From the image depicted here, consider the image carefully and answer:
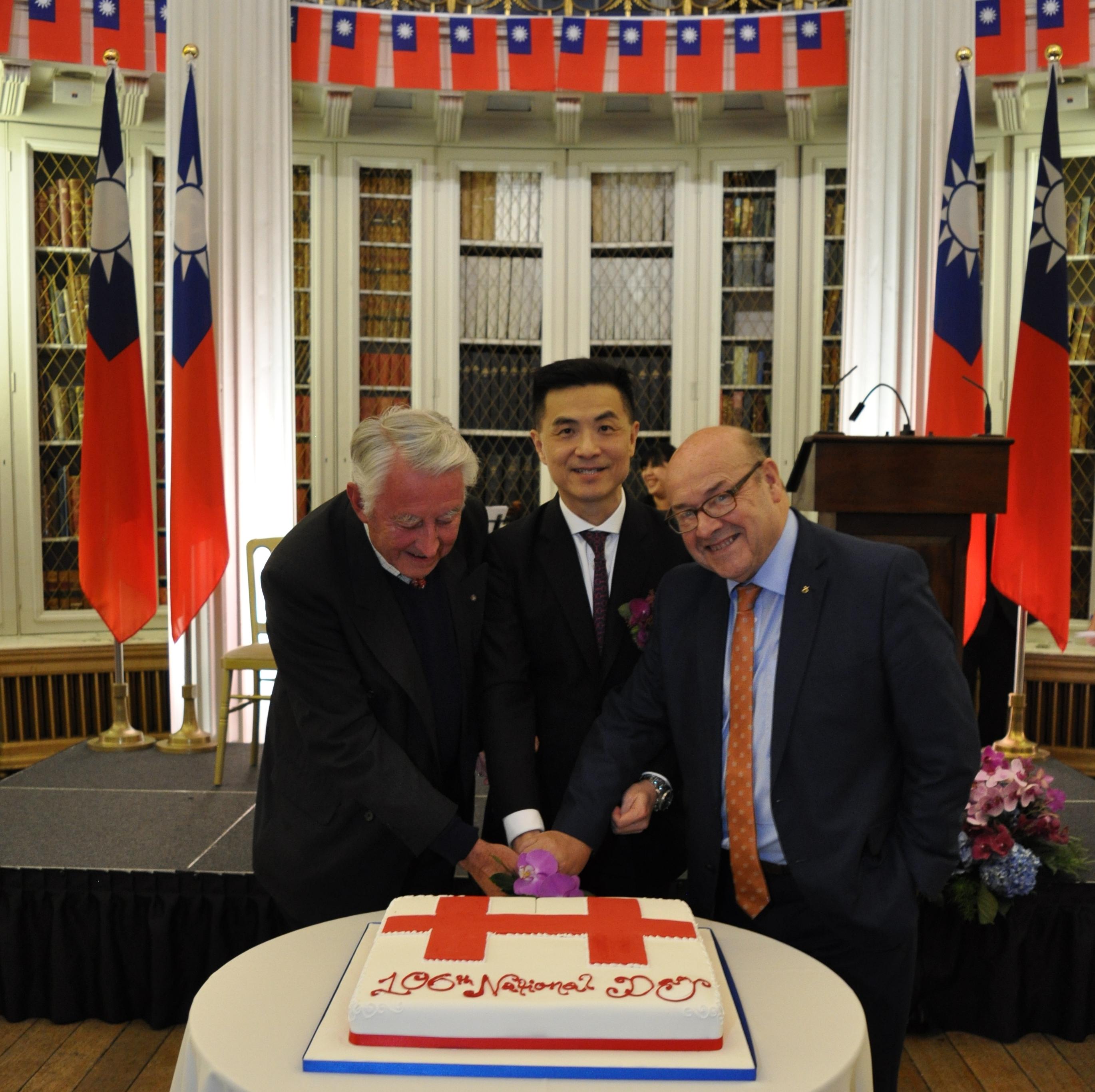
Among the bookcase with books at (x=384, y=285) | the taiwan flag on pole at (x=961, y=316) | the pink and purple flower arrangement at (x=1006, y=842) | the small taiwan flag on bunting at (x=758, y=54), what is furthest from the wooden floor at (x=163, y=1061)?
the small taiwan flag on bunting at (x=758, y=54)

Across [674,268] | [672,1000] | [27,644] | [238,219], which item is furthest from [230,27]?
[672,1000]

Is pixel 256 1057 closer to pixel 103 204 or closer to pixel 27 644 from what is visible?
pixel 103 204

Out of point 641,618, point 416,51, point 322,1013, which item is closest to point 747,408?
point 416,51

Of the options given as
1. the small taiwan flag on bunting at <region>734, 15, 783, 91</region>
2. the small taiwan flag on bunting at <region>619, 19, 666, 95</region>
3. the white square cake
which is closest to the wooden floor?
the white square cake

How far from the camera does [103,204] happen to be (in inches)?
179

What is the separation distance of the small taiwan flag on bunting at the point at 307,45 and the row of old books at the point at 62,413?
2024 mm

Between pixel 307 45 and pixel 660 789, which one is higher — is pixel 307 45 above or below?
above

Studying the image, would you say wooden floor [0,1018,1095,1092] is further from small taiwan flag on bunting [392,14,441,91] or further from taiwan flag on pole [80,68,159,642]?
small taiwan flag on bunting [392,14,441,91]

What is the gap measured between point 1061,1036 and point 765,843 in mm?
1768

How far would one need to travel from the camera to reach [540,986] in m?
1.26

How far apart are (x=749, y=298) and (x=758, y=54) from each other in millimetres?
1255

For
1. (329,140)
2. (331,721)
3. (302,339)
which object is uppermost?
(329,140)

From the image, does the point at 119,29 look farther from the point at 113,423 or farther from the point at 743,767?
the point at 743,767

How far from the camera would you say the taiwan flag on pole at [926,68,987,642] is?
4.54 m
